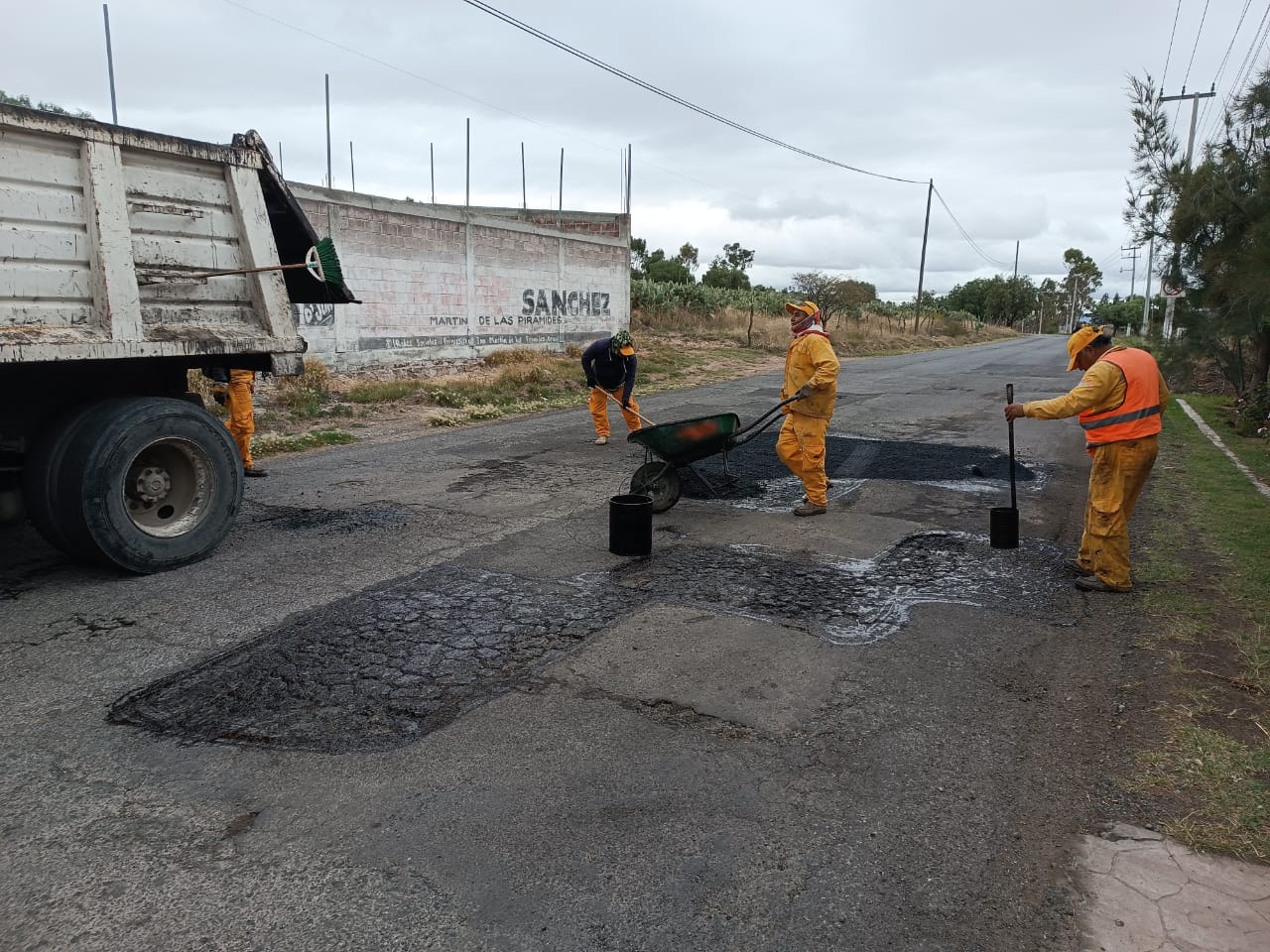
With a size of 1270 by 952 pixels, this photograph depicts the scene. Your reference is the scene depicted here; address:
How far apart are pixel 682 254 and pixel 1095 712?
6650 centimetres

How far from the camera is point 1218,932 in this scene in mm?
2352

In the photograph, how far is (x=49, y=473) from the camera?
5020 mm

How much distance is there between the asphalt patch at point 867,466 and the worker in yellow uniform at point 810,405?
78 cm

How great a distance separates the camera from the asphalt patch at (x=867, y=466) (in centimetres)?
809

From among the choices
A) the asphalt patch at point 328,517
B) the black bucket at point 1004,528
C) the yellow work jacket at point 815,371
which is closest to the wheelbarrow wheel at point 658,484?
the yellow work jacket at point 815,371

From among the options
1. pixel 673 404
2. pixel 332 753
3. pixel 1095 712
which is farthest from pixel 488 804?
pixel 673 404

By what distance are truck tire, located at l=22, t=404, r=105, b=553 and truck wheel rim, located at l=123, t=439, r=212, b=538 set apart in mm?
374

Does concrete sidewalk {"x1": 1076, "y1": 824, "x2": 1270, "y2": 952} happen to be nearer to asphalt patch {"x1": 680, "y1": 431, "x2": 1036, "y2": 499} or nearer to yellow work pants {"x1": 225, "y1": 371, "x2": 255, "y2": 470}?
asphalt patch {"x1": 680, "y1": 431, "x2": 1036, "y2": 499}

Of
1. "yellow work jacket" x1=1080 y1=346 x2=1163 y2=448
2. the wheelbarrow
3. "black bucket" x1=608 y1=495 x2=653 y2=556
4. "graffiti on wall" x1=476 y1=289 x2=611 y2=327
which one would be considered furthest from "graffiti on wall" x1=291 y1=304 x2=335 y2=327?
"yellow work jacket" x1=1080 y1=346 x2=1163 y2=448

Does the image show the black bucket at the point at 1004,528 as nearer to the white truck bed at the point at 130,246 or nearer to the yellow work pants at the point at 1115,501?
the yellow work pants at the point at 1115,501

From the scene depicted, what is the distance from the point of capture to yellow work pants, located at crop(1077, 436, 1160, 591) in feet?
16.6

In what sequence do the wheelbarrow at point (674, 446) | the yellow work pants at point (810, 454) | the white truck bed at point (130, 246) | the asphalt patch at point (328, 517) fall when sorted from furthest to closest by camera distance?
the yellow work pants at point (810, 454), the wheelbarrow at point (674, 446), the asphalt patch at point (328, 517), the white truck bed at point (130, 246)

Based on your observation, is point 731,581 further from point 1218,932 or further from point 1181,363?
point 1181,363

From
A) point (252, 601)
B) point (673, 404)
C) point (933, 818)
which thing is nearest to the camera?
point (933, 818)
